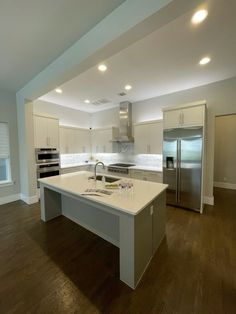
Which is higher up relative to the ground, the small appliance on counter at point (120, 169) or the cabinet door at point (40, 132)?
the cabinet door at point (40, 132)

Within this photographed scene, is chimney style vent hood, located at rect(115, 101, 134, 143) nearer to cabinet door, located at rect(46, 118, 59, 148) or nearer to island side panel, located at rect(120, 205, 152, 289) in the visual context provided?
cabinet door, located at rect(46, 118, 59, 148)

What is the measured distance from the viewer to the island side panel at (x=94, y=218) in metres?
2.29

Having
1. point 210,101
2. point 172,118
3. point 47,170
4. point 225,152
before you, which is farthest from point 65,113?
point 225,152

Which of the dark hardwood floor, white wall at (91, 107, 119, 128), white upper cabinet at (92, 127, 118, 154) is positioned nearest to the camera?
the dark hardwood floor

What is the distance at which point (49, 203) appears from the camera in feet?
9.97

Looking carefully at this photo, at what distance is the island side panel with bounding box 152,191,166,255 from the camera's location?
2.10m

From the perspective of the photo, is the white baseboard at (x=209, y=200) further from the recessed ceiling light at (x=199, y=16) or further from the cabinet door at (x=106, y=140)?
the recessed ceiling light at (x=199, y=16)

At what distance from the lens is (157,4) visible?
1.27 metres

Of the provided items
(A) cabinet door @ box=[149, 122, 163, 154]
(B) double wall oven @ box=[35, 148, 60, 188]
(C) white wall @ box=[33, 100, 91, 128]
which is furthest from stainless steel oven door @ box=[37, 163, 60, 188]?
(A) cabinet door @ box=[149, 122, 163, 154]

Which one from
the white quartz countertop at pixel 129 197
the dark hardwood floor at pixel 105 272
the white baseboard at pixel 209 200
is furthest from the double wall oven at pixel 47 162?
the white baseboard at pixel 209 200

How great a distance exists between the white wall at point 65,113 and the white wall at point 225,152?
521cm

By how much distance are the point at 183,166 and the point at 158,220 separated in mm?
1771

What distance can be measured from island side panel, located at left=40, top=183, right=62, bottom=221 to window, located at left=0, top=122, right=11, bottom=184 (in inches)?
74.2

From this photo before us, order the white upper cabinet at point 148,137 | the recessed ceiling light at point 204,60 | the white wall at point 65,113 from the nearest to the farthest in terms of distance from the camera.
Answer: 1. the recessed ceiling light at point 204,60
2. the white upper cabinet at point 148,137
3. the white wall at point 65,113
